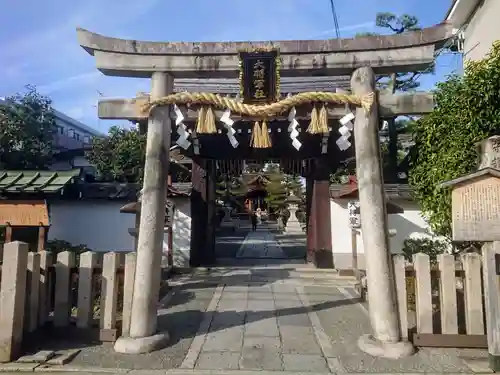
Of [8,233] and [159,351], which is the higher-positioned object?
[8,233]

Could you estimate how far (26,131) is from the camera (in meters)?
20.4

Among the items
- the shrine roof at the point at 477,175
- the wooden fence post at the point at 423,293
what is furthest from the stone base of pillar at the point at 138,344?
the shrine roof at the point at 477,175

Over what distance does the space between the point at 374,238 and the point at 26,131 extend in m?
20.4

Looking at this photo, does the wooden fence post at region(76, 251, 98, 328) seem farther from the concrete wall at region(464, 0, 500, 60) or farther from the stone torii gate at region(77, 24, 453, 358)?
the concrete wall at region(464, 0, 500, 60)

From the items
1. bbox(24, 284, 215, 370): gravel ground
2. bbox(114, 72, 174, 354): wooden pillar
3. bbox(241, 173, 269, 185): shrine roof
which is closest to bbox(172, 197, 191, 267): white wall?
bbox(24, 284, 215, 370): gravel ground

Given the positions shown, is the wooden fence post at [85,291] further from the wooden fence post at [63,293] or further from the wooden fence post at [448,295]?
the wooden fence post at [448,295]

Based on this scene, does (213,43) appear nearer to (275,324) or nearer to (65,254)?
(65,254)

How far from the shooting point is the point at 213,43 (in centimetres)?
627

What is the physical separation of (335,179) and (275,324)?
1618 cm

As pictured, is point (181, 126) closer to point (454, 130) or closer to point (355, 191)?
point (454, 130)

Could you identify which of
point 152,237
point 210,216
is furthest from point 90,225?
point 152,237

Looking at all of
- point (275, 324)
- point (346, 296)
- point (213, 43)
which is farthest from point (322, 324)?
point (213, 43)

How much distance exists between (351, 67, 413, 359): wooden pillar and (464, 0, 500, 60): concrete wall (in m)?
10.1

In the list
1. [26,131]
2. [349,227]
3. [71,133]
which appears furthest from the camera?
[71,133]
